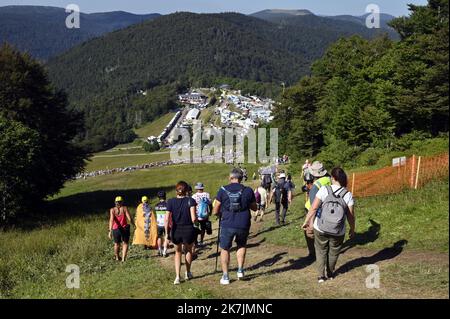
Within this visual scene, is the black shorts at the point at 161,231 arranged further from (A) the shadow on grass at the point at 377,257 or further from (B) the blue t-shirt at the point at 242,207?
(A) the shadow on grass at the point at 377,257

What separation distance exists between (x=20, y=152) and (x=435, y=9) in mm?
34817

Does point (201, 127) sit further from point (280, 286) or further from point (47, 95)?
point (280, 286)

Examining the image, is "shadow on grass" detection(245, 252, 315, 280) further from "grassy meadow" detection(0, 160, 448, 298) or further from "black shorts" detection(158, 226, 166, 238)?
"black shorts" detection(158, 226, 166, 238)

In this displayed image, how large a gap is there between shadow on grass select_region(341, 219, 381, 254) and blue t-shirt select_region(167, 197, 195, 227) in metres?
3.87

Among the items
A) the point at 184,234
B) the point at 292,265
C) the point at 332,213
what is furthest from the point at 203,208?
the point at 332,213

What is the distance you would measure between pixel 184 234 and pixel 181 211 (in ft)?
1.44

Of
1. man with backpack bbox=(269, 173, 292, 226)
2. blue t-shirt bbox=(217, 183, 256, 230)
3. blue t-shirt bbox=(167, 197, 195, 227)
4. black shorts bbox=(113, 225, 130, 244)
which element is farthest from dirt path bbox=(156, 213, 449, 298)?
man with backpack bbox=(269, 173, 292, 226)

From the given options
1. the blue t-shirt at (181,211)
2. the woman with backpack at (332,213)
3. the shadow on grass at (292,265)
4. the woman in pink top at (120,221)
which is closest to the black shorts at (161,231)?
the woman in pink top at (120,221)

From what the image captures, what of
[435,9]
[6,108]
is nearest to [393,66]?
[435,9]

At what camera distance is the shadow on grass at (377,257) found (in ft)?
31.9

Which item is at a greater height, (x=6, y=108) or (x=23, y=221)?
(x=6, y=108)

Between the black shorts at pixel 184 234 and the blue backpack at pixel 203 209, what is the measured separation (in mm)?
2923

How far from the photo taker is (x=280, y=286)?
8.87 metres

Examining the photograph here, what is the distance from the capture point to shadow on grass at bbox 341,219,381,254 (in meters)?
11.8
